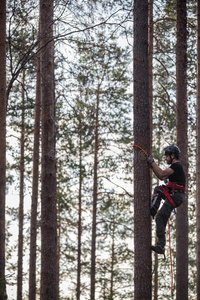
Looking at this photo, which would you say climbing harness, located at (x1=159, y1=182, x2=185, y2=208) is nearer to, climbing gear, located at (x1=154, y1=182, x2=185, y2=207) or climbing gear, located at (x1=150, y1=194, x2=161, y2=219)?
climbing gear, located at (x1=154, y1=182, x2=185, y2=207)

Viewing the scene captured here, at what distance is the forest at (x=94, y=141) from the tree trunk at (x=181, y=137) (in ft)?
0.10

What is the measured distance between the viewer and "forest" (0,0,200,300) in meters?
7.55

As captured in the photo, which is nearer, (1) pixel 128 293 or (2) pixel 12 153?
(2) pixel 12 153

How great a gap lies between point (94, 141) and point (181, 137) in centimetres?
850

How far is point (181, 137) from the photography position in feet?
33.8

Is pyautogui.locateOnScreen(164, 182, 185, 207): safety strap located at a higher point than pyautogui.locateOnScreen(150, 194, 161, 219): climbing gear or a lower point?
higher

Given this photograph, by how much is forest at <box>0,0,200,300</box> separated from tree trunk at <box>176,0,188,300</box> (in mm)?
29

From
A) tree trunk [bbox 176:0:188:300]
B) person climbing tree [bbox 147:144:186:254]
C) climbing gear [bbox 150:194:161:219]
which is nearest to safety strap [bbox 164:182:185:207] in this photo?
person climbing tree [bbox 147:144:186:254]

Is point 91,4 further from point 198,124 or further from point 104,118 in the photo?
point 104,118

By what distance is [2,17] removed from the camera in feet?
27.0

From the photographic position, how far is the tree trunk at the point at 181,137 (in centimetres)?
1030

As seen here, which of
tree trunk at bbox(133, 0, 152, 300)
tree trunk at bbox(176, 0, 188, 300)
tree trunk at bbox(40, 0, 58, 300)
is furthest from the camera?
tree trunk at bbox(176, 0, 188, 300)

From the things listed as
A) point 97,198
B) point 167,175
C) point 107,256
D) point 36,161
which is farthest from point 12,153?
point 167,175

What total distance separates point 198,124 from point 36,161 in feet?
21.9
